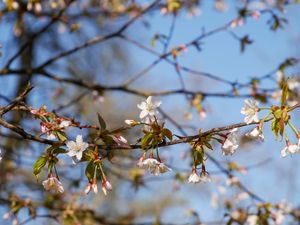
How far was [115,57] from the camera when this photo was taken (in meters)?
8.87

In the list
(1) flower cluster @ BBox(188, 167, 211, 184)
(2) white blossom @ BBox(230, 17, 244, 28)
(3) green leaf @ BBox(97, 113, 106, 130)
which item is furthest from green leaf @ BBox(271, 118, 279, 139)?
(2) white blossom @ BBox(230, 17, 244, 28)

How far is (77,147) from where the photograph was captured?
4.80ft

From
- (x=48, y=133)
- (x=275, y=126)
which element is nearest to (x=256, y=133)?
(x=275, y=126)

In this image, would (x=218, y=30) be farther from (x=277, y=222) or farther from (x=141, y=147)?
(x=141, y=147)

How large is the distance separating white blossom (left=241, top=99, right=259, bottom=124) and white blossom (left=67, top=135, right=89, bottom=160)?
0.47m

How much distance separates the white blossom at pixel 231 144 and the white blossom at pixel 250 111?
50 mm

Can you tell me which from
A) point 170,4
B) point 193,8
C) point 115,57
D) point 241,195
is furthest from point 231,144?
point 115,57

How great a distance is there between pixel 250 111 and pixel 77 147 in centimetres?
52

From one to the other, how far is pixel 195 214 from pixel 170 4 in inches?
51.9

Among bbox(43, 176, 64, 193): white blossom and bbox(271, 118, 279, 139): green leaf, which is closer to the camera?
bbox(271, 118, 279, 139): green leaf

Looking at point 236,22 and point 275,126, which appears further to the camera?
point 236,22

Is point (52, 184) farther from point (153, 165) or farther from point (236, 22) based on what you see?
point (236, 22)

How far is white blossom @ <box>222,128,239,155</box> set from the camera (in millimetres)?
1464

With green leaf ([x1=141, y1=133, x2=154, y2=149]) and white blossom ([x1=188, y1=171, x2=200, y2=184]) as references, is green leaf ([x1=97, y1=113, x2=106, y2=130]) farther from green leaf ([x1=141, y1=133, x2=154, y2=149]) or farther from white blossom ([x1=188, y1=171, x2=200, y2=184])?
white blossom ([x1=188, y1=171, x2=200, y2=184])
